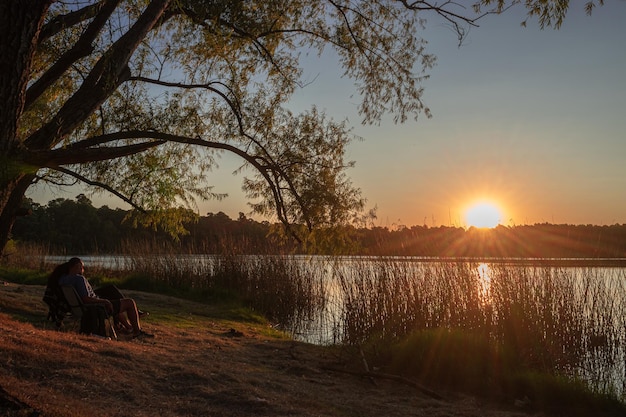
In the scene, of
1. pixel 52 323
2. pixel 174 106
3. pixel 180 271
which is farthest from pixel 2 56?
pixel 180 271

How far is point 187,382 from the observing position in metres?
5.10

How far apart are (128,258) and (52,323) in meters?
11.1

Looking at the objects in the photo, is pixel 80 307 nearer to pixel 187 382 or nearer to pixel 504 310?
pixel 187 382

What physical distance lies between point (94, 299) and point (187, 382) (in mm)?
2240

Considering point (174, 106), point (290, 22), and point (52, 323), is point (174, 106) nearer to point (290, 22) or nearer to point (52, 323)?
point (290, 22)

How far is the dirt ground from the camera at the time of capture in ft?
13.4

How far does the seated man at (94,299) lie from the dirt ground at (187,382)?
36 cm

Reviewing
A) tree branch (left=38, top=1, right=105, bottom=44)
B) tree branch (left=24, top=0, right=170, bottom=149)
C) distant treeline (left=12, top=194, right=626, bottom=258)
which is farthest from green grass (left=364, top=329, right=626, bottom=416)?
tree branch (left=38, top=1, right=105, bottom=44)

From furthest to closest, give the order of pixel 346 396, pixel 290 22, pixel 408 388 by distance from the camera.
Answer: pixel 290 22, pixel 408 388, pixel 346 396

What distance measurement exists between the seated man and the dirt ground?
357mm

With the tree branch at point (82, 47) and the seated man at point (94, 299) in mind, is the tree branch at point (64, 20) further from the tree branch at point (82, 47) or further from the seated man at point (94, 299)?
the seated man at point (94, 299)

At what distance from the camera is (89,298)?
6691 millimetres

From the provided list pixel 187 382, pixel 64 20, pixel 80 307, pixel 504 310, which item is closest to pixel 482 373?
pixel 504 310

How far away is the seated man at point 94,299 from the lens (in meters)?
6.73
